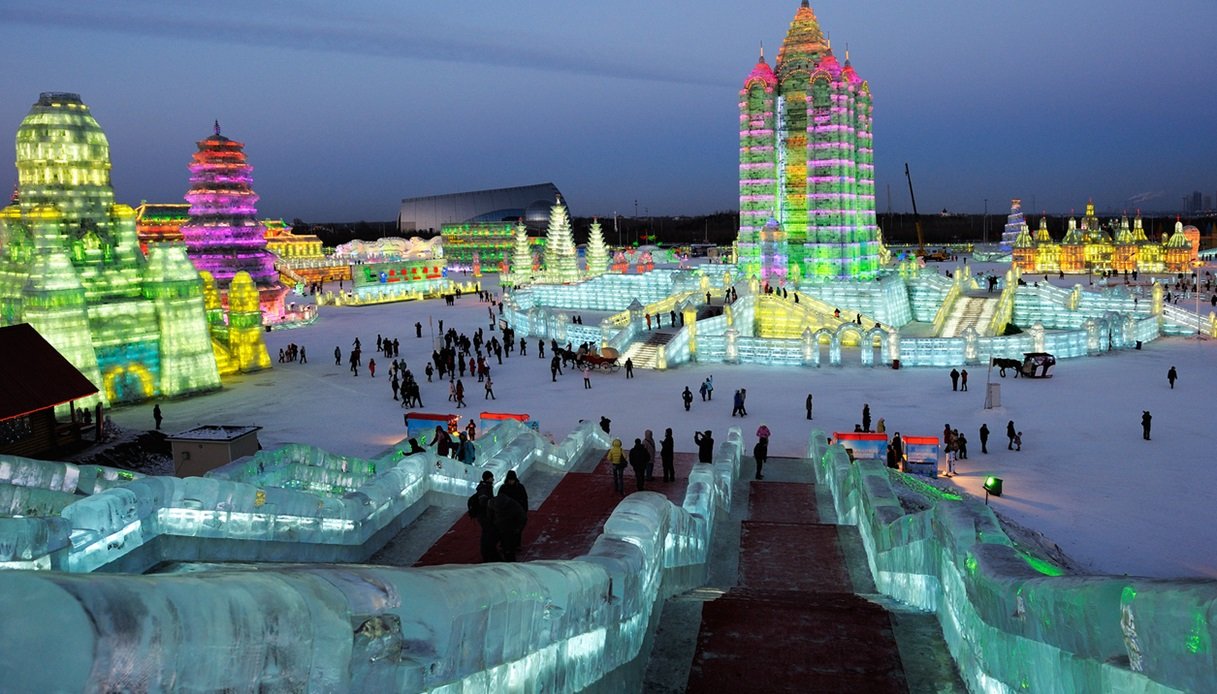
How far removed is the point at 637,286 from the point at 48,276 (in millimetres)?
37375

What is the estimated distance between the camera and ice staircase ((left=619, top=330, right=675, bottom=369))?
3526cm

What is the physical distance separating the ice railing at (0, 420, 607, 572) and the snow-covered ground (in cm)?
1000

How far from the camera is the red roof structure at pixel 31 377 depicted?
20.3 meters

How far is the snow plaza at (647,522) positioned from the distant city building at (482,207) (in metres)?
93.2

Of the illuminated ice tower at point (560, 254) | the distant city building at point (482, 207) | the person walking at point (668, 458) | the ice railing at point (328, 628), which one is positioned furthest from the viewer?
the distant city building at point (482, 207)

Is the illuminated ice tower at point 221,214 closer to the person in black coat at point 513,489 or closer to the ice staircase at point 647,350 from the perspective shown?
the ice staircase at point 647,350

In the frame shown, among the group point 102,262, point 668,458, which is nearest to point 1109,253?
point 102,262

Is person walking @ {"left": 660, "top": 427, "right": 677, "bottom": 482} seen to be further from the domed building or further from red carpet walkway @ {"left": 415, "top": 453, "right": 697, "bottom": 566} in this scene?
the domed building

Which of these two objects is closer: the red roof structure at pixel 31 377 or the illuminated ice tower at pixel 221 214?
the red roof structure at pixel 31 377

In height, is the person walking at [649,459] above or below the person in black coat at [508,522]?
below

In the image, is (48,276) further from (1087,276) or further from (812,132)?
(1087,276)

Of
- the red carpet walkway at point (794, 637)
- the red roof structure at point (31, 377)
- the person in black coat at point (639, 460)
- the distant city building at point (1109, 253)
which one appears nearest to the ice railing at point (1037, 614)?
the red carpet walkway at point (794, 637)

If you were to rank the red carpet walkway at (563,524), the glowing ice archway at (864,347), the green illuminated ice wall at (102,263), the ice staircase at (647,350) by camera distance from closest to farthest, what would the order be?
the red carpet walkway at (563,524) < the green illuminated ice wall at (102,263) < the glowing ice archway at (864,347) < the ice staircase at (647,350)

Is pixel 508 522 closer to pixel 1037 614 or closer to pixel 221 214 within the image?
pixel 1037 614
